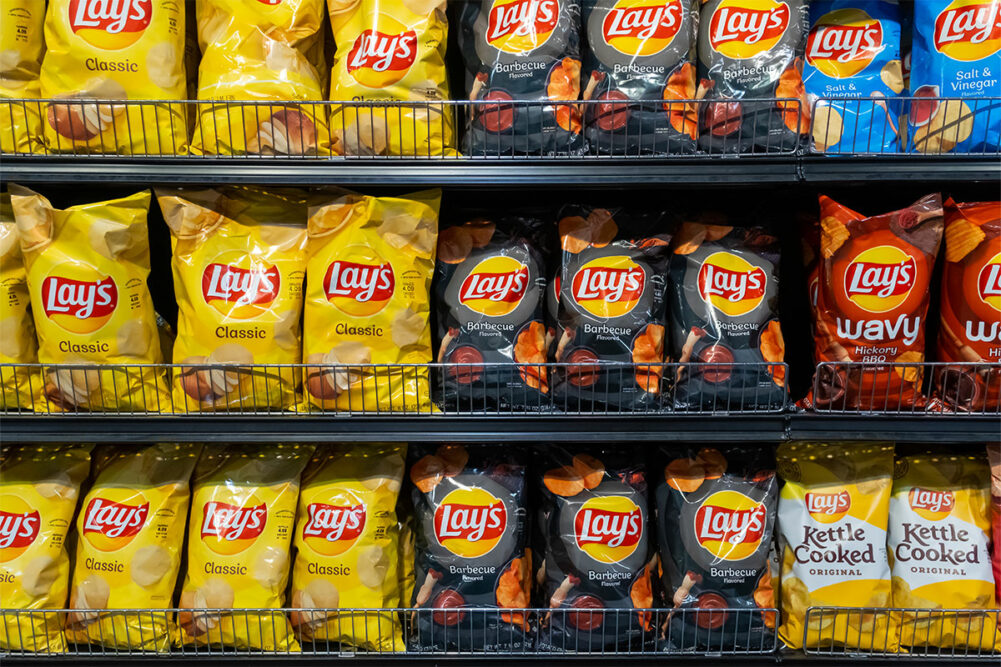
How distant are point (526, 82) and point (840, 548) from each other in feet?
3.60

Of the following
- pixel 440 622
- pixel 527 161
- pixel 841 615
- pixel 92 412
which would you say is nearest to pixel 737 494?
pixel 841 615

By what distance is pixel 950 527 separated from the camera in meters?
1.49

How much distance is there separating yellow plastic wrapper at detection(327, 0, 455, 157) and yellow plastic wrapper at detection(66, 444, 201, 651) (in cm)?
80

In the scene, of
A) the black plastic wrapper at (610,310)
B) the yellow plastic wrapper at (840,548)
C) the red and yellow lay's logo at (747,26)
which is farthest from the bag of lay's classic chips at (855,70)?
the yellow plastic wrapper at (840,548)

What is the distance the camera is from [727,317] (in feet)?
4.81

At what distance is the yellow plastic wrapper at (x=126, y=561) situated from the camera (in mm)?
1473

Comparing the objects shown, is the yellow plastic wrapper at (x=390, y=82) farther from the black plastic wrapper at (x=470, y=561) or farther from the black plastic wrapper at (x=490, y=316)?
the black plastic wrapper at (x=470, y=561)

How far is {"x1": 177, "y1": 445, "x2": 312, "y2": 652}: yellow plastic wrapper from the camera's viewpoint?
58.2 inches

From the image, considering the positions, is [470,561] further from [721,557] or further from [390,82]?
[390,82]

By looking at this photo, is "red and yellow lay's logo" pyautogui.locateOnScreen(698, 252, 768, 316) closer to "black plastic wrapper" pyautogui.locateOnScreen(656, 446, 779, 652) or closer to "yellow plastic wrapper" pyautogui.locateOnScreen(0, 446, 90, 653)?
"black plastic wrapper" pyautogui.locateOnScreen(656, 446, 779, 652)

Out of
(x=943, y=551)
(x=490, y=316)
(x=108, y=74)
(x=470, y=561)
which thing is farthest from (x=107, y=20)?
(x=943, y=551)

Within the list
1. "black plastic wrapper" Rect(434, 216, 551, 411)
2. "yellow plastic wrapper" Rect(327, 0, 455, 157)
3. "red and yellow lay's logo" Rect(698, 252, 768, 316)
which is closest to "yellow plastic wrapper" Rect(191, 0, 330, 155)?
"yellow plastic wrapper" Rect(327, 0, 455, 157)

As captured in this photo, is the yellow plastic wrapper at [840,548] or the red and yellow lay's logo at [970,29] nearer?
the red and yellow lay's logo at [970,29]

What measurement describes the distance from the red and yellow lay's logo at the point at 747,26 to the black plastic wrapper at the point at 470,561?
93cm
